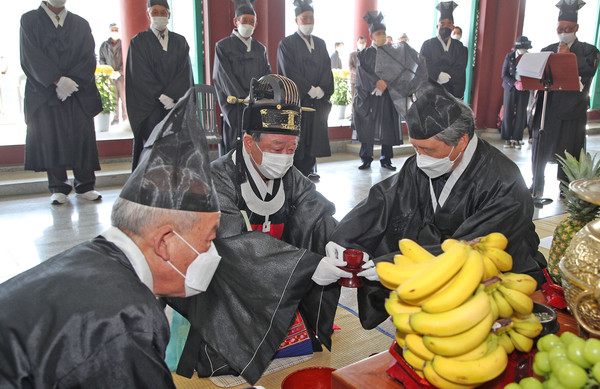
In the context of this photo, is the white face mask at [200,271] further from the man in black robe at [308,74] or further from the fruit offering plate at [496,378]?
the man in black robe at [308,74]

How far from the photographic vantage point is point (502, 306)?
118 centimetres

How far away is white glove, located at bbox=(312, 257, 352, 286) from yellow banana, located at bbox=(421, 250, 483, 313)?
831 mm

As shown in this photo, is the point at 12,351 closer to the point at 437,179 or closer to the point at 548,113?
the point at 437,179

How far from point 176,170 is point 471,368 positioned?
32.0 inches

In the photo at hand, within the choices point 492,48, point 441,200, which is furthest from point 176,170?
point 492,48

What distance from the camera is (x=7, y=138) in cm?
717

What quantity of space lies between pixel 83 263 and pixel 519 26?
11963 mm

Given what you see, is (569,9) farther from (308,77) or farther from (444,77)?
(308,77)

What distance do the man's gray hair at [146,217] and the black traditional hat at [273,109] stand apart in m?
1.18

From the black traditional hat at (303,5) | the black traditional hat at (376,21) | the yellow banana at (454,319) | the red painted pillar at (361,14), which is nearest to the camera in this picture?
the yellow banana at (454,319)

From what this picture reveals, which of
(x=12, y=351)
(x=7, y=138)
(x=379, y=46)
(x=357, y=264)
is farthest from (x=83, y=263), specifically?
(x=7, y=138)

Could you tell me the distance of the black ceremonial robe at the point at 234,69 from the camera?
5.70 m

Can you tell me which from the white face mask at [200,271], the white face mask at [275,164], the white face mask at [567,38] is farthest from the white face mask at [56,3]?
the white face mask at [567,38]

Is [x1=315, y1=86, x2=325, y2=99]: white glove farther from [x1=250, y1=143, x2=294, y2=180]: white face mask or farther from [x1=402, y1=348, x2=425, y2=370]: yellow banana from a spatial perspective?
[x1=402, y1=348, x2=425, y2=370]: yellow banana
